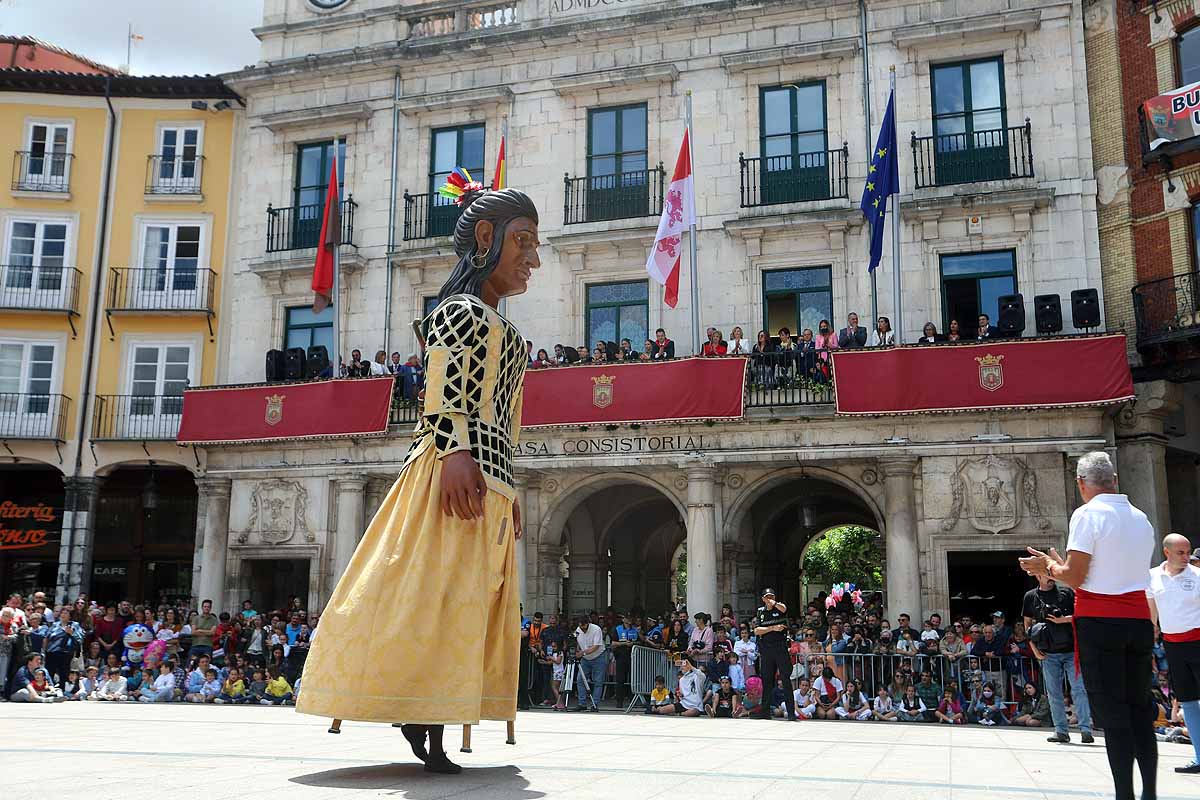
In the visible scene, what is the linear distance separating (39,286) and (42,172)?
2900 mm

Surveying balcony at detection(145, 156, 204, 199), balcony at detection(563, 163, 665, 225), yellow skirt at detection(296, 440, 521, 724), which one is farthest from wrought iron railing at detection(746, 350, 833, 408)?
balcony at detection(145, 156, 204, 199)

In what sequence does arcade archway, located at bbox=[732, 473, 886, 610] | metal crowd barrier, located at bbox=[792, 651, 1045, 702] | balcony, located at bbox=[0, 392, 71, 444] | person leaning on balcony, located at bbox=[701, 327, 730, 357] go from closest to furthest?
metal crowd barrier, located at bbox=[792, 651, 1045, 702] → person leaning on balcony, located at bbox=[701, 327, 730, 357] → arcade archway, located at bbox=[732, 473, 886, 610] → balcony, located at bbox=[0, 392, 71, 444]

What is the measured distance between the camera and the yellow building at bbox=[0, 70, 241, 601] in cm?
2458

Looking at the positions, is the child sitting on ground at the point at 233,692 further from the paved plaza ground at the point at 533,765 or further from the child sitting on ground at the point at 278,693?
the paved plaza ground at the point at 533,765

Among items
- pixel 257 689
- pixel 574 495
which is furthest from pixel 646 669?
pixel 257 689

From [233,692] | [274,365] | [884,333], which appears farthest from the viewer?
[274,365]

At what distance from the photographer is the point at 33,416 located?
24.6 m

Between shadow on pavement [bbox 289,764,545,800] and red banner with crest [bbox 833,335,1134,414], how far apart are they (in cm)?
1347

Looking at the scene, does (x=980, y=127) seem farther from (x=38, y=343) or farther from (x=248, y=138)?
(x=38, y=343)

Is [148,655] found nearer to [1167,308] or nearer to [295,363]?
[295,363]

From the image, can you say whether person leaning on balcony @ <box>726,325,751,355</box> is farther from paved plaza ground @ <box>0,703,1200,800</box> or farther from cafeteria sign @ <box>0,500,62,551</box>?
cafeteria sign @ <box>0,500,62,551</box>

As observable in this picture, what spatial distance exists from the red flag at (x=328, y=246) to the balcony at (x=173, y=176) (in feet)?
17.1

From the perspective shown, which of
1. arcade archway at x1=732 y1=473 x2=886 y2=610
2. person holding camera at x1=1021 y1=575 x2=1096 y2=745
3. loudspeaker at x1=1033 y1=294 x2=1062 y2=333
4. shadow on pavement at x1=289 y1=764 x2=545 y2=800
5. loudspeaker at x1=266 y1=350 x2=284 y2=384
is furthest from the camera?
loudspeaker at x1=266 y1=350 x2=284 y2=384

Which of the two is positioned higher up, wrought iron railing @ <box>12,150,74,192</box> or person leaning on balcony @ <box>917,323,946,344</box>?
wrought iron railing @ <box>12,150,74,192</box>
